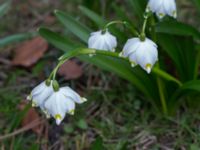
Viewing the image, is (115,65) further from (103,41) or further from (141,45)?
(141,45)

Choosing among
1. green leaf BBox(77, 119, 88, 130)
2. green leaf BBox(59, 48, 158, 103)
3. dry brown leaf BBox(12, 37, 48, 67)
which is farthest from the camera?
dry brown leaf BBox(12, 37, 48, 67)

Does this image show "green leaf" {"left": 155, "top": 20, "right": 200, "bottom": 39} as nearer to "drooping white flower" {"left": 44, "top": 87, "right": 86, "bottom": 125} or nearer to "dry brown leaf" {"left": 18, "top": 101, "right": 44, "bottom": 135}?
"drooping white flower" {"left": 44, "top": 87, "right": 86, "bottom": 125}

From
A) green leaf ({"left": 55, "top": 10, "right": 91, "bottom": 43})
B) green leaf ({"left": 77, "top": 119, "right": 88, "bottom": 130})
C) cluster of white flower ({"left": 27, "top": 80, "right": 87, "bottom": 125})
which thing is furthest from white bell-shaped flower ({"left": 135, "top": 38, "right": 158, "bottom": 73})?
green leaf ({"left": 77, "top": 119, "right": 88, "bottom": 130})

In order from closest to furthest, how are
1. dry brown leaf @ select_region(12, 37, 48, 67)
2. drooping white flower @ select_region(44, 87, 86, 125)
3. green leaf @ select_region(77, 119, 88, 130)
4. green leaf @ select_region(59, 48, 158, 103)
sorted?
drooping white flower @ select_region(44, 87, 86, 125), green leaf @ select_region(59, 48, 158, 103), green leaf @ select_region(77, 119, 88, 130), dry brown leaf @ select_region(12, 37, 48, 67)

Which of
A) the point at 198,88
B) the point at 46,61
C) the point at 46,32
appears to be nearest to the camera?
the point at 198,88

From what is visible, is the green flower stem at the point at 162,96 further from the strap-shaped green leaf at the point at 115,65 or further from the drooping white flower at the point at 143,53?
the drooping white flower at the point at 143,53

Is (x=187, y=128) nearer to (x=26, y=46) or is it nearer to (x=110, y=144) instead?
(x=110, y=144)

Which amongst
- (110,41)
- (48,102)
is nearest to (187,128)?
(110,41)
